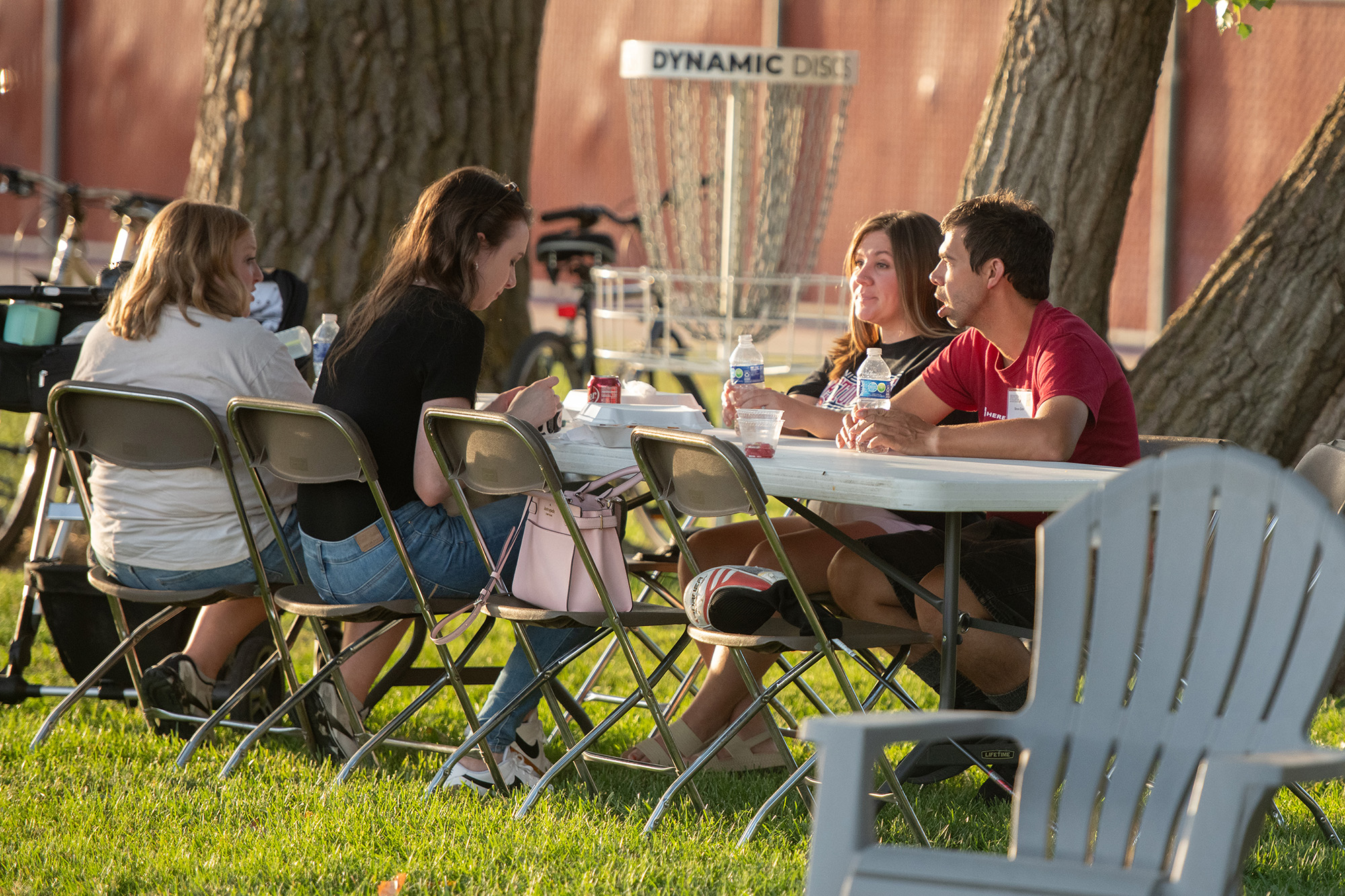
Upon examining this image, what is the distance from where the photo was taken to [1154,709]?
2.29 metres

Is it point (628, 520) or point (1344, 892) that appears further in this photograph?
point (628, 520)

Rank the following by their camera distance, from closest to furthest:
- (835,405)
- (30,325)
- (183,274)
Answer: (183,274) < (835,405) < (30,325)

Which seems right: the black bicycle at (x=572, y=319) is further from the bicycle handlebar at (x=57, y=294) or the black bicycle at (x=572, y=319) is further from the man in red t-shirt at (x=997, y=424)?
the man in red t-shirt at (x=997, y=424)

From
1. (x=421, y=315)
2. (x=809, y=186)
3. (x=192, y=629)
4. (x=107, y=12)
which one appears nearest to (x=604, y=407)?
(x=421, y=315)

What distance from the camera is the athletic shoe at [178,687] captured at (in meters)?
3.98

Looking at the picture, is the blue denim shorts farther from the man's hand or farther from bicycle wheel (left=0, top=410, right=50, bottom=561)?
bicycle wheel (left=0, top=410, right=50, bottom=561)

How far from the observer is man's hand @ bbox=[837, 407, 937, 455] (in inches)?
138

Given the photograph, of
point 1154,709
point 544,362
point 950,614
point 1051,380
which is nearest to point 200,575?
point 950,614

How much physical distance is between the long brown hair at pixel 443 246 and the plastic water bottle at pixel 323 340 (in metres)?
0.88

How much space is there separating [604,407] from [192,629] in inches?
62.1

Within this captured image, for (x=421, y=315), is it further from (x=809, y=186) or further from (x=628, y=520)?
(x=628, y=520)

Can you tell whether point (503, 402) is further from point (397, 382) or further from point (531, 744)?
point (531, 744)

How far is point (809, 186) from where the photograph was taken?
623cm

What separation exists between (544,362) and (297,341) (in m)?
3.02
